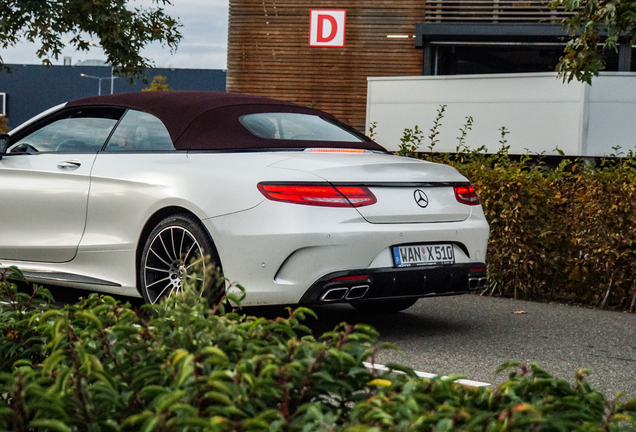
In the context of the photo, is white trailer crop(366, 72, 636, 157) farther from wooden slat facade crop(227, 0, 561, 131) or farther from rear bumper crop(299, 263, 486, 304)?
rear bumper crop(299, 263, 486, 304)

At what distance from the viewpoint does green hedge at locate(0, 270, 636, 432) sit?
181 centimetres

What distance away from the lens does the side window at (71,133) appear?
6.31 m

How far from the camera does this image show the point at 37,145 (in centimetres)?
675

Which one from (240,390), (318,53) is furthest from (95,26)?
(240,390)

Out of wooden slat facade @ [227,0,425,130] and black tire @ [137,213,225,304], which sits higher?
wooden slat facade @ [227,0,425,130]

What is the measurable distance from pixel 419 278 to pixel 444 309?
1.95m

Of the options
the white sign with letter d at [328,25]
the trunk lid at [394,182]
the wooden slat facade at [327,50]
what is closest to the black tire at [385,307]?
the trunk lid at [394,182]

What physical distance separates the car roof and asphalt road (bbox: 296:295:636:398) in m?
1.24

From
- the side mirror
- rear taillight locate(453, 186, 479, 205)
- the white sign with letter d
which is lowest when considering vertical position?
rear taillight locate(453, 186, 479, 205)

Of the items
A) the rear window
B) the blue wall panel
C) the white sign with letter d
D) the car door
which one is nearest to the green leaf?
the rear window

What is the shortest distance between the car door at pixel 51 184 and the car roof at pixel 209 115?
8.3 inches

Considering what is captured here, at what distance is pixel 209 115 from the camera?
19.3 feet

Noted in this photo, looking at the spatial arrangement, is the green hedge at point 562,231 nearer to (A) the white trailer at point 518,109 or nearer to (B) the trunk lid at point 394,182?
(B) the trunk lid at point 394,182

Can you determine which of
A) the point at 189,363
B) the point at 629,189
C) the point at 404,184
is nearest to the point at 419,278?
the point at 404,184
